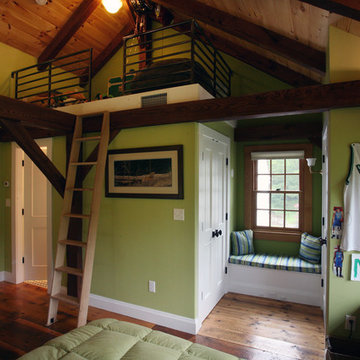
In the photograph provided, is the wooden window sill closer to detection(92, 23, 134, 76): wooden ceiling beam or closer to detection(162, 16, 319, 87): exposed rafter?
detection(162, 16, 319, 87): exposed rafter

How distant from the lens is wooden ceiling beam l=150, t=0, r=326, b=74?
9.23 ft

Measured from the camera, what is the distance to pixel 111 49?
492 centimetres

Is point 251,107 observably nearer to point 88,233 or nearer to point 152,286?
point 88,233

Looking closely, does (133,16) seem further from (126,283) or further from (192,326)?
(192,326)

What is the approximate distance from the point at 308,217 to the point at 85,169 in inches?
125

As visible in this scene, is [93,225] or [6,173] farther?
[6,173]

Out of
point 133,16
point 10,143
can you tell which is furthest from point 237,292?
point 133,16

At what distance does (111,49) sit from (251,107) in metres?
3.45

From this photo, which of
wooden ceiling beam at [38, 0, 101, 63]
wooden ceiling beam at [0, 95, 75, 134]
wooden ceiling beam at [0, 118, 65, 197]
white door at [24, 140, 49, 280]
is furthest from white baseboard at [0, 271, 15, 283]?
wooden ceiling beam at [38, 0, 101, 63]

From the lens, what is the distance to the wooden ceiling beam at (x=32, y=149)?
272 centimetres

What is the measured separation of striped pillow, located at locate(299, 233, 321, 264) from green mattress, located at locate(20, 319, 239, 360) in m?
2.57

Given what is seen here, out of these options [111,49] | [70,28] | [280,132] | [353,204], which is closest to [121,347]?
[353,204]

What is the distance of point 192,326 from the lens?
285 cm

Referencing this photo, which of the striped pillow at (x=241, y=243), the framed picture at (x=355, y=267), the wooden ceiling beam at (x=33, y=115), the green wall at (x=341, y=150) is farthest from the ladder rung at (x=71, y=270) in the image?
the framed picture at (x=355, y=267)
